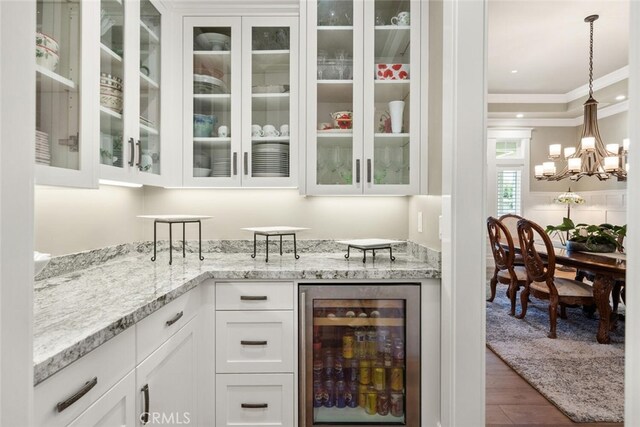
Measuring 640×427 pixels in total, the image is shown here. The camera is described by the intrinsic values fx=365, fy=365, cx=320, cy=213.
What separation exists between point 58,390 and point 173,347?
665mm

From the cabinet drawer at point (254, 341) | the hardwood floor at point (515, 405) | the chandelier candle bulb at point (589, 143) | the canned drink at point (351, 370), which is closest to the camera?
the cabinet drawer at point (254, 341)

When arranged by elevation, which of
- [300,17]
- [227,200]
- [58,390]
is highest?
[300,17]

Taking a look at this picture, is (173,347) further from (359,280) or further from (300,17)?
(300,17)

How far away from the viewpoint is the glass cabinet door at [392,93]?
2137 millimetres

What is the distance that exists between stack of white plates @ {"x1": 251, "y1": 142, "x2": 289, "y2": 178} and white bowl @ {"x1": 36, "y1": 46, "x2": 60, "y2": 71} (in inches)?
44.7

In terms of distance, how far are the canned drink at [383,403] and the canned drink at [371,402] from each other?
0.02 m

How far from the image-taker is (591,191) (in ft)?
19.5

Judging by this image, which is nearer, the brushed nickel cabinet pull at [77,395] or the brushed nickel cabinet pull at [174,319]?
the brushed nickel cabinet pull at [77,395]

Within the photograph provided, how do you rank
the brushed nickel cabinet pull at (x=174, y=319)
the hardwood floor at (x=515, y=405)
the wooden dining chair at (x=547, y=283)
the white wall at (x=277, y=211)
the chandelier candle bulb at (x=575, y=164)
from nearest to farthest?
the brushed nickel cabinet pull at (x=174, y=319) → the hardwood floor at (x=515, y=405) → the white wall at (x=277, y=211) → the wooden dining chair at (x=547, y=283) → the chandelier candle bulb at (x=575, y=164)

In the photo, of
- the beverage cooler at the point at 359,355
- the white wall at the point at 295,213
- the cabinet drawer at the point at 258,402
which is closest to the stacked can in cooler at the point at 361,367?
the beverage cooler at the point at 359,355

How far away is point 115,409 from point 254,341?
819 millimetres

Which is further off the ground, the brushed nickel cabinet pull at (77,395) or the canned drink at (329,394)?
the brushed nickel cabinet pull at (77,395)

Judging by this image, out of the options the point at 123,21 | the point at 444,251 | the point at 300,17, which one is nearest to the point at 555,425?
the point at 444,251

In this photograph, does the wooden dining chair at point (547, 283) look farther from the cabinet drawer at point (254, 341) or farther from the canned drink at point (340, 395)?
the cabinet drawer at point (254, 341)
